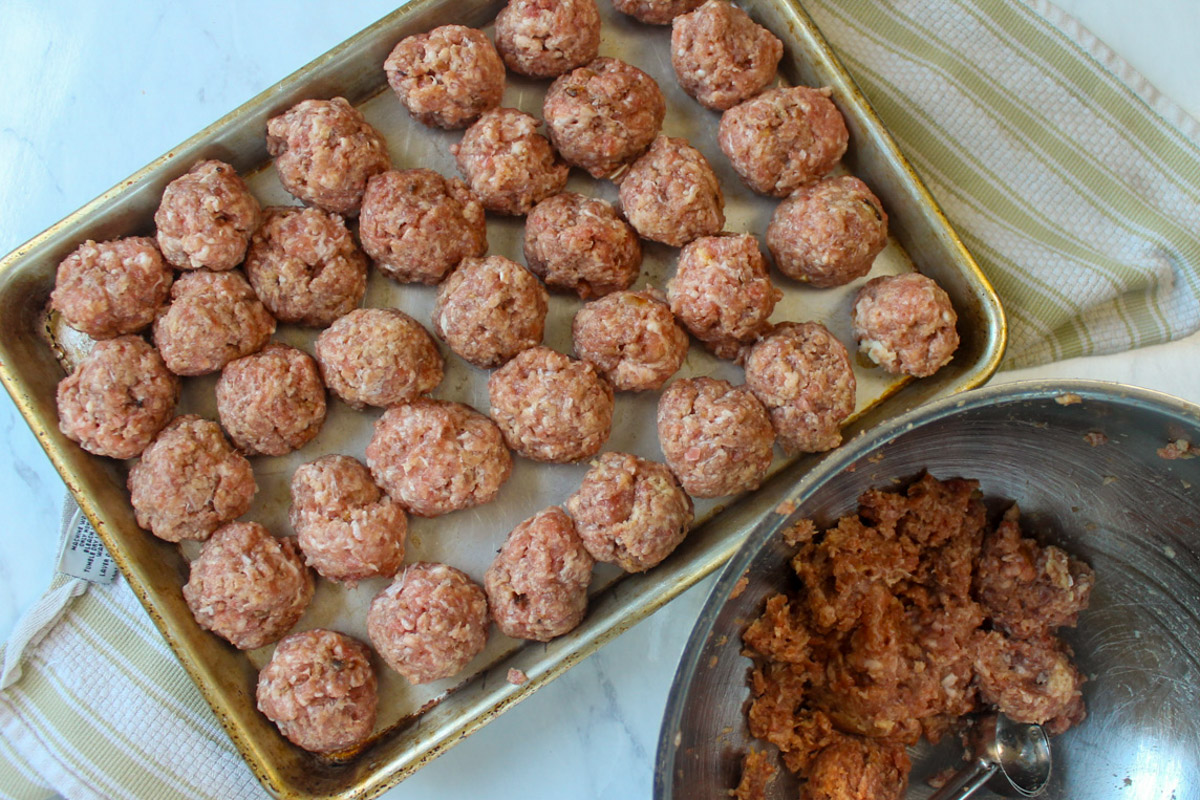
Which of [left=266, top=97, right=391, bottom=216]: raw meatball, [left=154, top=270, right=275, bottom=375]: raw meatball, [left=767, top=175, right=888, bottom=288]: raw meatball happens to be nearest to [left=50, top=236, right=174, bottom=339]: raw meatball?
[left=154, top=270, right=275, bottom=375]: raw meatball

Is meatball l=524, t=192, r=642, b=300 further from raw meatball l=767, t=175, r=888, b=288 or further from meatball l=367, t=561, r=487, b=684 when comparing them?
meatball l=367, t=561, r=487, b=684

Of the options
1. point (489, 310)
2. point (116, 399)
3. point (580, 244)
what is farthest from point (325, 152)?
point (116, 399)

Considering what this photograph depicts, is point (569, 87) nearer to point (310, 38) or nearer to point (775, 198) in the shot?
point (775, 198)

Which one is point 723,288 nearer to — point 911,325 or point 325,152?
point 911,325

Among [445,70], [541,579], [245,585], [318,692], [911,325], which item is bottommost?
[318,692]

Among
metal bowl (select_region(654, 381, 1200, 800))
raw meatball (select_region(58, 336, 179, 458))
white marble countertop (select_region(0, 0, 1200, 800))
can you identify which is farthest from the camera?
white marble countertop (select_region(0, 0, 1200, 800))

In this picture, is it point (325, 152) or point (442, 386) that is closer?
point (325, 152)

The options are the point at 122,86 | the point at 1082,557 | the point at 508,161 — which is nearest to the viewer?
the point at 1082,557
